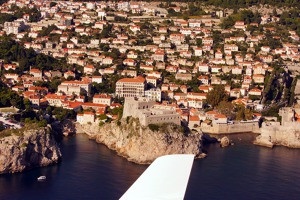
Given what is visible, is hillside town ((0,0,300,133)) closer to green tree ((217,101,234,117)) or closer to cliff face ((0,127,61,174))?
green tree ((217,101,234,117))

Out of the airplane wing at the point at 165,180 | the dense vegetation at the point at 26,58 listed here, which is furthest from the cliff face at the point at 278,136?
the airplane wing at the point at 165,180

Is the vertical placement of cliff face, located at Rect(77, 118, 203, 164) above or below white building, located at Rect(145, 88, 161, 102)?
below

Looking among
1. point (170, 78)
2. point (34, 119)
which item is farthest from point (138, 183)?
point (170, 78)

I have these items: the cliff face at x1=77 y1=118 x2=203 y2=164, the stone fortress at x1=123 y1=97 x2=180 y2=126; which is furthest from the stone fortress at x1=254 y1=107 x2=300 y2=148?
the stone fortress at x1=123 y1=97 x2=180 y2=126

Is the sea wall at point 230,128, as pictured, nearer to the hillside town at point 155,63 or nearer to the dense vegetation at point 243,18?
the hillside town at point 155,63

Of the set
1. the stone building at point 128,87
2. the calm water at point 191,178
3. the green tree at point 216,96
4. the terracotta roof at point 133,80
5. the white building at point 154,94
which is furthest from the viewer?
the terracotta roof at point 133,80

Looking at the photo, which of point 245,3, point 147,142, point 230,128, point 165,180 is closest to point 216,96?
point 230,128
